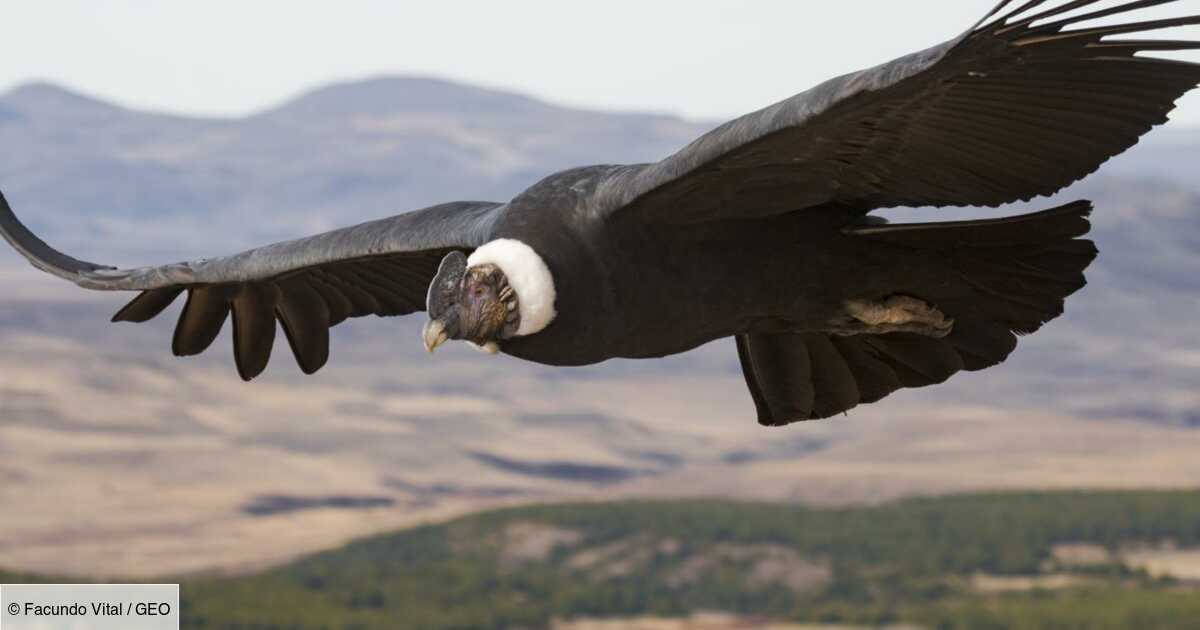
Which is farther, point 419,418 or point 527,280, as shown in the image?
point 419,418

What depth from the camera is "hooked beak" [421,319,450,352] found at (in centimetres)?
741

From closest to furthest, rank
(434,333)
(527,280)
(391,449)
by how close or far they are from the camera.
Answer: (434,333)
(527,280)
(391,449)

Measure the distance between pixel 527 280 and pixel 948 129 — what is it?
5.45 ft

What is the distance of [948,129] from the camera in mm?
7641

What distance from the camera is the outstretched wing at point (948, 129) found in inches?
274

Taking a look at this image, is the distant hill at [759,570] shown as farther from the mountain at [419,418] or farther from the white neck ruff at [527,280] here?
the white neck ruff at [527,280]

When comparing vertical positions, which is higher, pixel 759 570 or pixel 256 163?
pixel 256 163

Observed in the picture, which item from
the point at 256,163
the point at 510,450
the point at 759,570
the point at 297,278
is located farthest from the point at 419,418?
the point at 297,278

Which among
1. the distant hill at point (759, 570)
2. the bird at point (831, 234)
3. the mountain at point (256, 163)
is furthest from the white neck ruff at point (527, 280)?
the mountain at point (256, 163)

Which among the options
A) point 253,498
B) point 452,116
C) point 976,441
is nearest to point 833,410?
point 253,498

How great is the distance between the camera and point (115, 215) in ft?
505

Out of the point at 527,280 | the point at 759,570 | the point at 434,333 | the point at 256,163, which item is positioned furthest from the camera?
the point at 256,163

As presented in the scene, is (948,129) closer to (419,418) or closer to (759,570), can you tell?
(759,570)

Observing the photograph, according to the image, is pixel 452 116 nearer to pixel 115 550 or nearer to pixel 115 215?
pixel 115 215
